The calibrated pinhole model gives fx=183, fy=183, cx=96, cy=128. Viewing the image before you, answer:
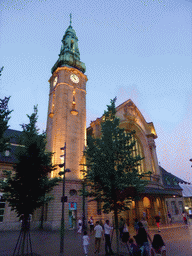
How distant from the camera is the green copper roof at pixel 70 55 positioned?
3533 cm

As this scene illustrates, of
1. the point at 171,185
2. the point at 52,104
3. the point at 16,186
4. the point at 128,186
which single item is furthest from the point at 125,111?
the point at 16,186

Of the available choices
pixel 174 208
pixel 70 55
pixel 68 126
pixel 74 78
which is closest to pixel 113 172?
pixel 68 126

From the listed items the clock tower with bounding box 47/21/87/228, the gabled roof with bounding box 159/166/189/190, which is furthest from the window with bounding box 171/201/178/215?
the clock tower with bounding box 47/21/87/228

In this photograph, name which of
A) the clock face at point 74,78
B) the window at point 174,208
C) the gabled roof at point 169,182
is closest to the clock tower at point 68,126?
the clock face at point 74,78

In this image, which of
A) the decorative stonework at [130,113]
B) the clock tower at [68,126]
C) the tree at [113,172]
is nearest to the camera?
the tree at [113,172]

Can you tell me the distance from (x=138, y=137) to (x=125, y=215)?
51.9 feet

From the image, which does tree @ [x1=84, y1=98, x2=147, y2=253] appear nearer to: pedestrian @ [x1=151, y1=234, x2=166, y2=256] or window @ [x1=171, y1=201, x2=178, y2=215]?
pedestrian @ [x1=151, y1=234, x2=166, y2=256]

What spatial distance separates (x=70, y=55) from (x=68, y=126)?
15655mm

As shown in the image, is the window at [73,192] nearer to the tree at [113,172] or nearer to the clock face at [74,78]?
the tree at [113,172]

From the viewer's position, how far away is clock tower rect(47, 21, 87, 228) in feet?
82.1

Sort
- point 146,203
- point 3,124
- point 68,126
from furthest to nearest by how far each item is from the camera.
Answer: point 146,203, point 68,126, point 3,124

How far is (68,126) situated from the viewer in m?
29.5

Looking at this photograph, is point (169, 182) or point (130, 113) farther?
point (169, 182)

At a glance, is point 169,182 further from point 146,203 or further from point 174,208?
point 146,203
